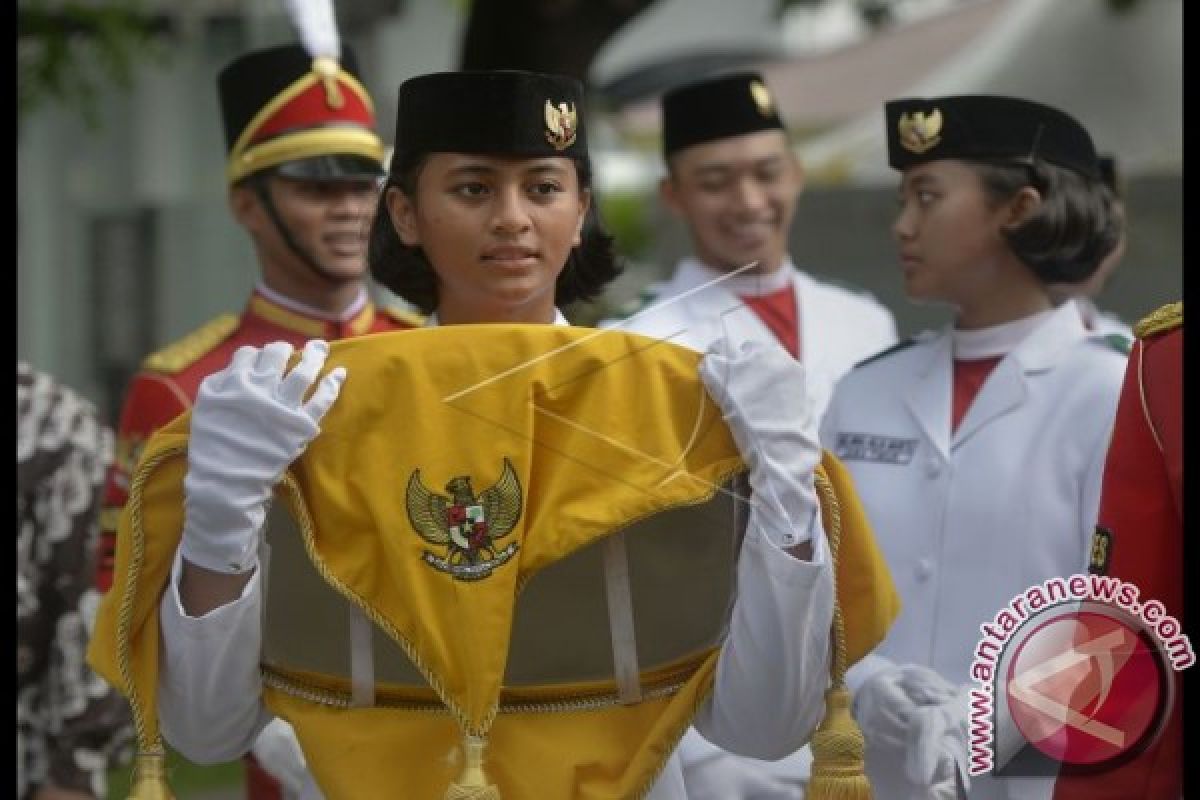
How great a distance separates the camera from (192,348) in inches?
230

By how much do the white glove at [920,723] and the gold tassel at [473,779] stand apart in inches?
48.4

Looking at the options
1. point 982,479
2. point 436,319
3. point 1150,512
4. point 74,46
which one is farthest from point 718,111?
point 74,46

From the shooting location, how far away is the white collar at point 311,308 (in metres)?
Result: 5.85

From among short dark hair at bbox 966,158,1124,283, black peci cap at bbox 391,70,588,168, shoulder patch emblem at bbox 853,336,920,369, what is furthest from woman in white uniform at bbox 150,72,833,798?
shoulder patch emblem at bbox 853,336,920,369

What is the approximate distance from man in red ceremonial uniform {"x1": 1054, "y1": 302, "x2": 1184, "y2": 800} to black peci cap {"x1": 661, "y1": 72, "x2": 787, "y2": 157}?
107 inches

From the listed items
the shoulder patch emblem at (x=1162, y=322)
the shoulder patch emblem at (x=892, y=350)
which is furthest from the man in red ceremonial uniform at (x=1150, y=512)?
the shoulder patch emblem at (x=892, y=350)

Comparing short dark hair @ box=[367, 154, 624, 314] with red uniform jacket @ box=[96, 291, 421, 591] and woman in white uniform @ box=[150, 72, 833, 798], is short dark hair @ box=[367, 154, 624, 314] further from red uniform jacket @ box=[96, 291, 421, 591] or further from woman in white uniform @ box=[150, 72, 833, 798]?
red uniform jacket @ box=[96, 291, 421, 591]

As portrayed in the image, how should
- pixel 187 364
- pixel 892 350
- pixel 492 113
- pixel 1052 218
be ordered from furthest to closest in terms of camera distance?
1. pixel 187 364
2. pixel 892 350
3. pixel 1052 218
4. pixel 492 113

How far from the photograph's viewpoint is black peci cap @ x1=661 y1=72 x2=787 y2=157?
643 cm

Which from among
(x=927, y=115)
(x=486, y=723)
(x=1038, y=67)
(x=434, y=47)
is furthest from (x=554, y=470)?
(x=434, y=47)

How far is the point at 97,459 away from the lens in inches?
225

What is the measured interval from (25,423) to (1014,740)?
7.96 ft

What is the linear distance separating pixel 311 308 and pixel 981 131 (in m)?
1.59
